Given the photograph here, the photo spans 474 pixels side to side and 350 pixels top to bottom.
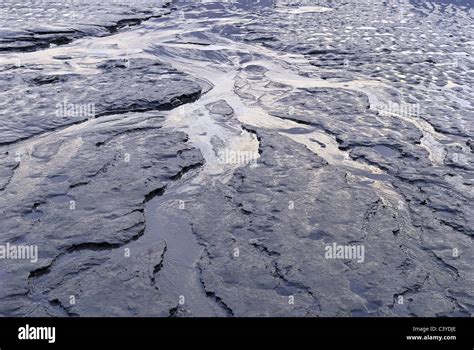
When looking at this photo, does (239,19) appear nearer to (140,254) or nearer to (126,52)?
(126,52)

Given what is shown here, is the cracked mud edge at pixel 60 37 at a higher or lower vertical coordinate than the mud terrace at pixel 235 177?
higher

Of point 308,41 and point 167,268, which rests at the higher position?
point 308,41

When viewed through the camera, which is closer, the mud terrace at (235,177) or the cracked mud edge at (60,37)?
the mud terrace at (235,177)

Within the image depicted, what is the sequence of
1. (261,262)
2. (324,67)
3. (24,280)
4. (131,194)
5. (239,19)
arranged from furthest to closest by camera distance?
1. (239,19)
2. (324,67)
3. (131,194)
4. (261,262)
5. (24,280)

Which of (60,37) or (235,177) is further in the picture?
(60,37)

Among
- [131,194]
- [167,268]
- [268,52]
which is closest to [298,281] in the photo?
[167,268]

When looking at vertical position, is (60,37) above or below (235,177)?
above

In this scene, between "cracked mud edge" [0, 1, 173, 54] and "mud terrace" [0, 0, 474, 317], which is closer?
"mud terrace" [0, 0, 474, 317]

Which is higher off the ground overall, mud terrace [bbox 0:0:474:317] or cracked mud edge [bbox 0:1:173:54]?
cracked mud edge [bbox 0:1:173:54]
